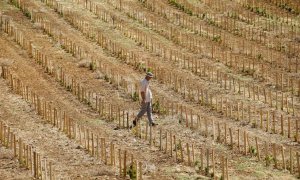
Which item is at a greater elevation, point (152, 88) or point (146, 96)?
point (146, 96)

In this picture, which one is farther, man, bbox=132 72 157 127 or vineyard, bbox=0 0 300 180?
man, bbox=132 72 157 127

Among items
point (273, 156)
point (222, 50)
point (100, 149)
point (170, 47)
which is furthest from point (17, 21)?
point (273, 156)

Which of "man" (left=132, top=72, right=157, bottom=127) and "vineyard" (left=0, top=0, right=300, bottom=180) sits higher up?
"man" (left=132, top=72, right=157, bottom=127)

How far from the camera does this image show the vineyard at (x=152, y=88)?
16734 millimetres

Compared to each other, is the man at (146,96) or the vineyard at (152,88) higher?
the man at (146,96)

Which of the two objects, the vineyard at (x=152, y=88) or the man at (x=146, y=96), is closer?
the vineyard at (x=152, y=88)

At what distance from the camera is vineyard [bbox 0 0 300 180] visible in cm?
1673

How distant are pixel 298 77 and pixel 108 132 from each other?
1270 centimetres

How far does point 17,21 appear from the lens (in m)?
34.6

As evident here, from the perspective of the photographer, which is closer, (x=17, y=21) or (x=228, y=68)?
(x=228, y=68)

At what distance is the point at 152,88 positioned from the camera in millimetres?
25375

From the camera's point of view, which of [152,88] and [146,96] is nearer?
[146,96]

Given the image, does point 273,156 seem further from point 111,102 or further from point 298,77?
point 298,77

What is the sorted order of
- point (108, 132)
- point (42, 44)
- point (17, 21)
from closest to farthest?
1. point (108, 132)
2. point (42, 44)
3. point (17, 21)
